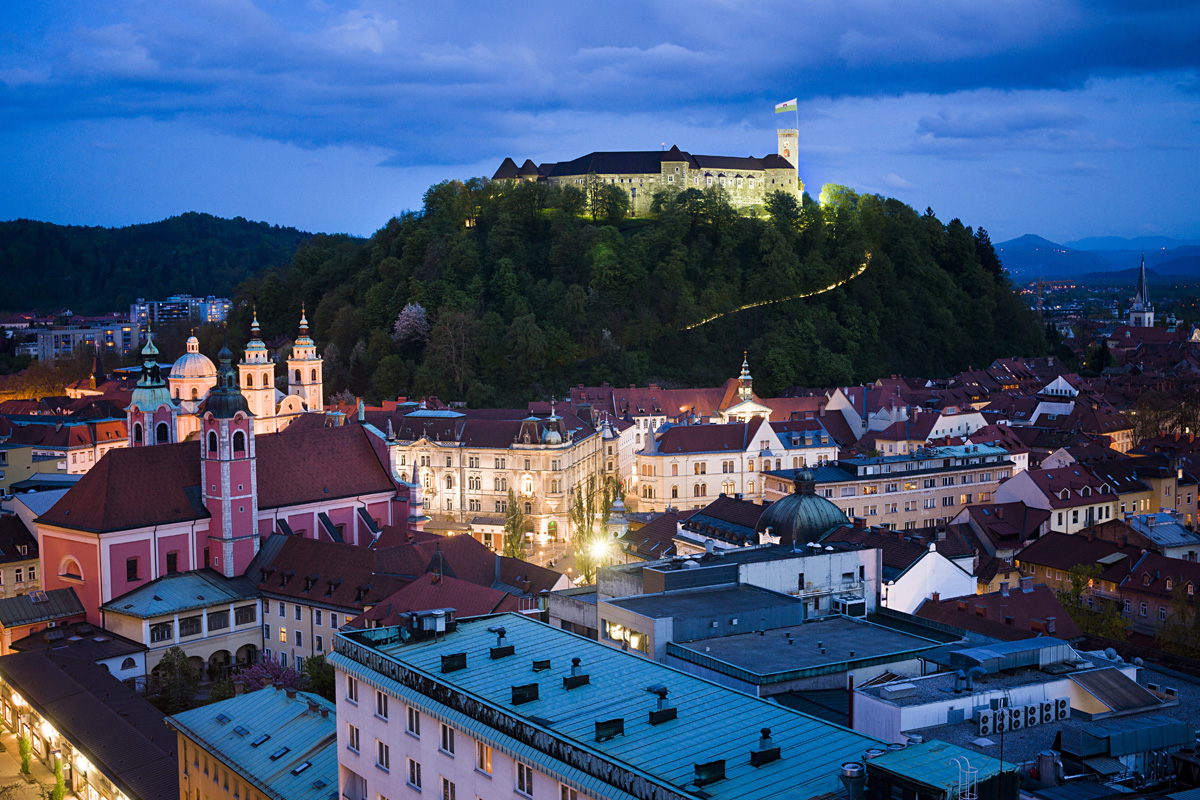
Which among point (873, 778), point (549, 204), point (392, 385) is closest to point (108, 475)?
point (873, 778)

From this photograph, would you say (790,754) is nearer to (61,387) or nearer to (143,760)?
(143,760)

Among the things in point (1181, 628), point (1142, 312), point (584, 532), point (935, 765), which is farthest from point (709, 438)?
point (1142, 312)

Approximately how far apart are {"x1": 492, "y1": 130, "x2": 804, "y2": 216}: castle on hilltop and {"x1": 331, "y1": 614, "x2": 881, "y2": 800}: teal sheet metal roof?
305 ft

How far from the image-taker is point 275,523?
147 ft

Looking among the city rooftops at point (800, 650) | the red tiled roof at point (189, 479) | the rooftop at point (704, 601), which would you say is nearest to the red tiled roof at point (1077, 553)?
the rooftop at point (704, 601)

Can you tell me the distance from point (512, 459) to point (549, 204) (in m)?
49.4

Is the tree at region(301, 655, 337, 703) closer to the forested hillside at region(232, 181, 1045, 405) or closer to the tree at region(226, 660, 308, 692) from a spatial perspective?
the tree at region(226, 660, 308, 692)

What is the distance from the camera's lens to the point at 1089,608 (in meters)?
39.9

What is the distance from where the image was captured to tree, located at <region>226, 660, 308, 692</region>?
34.9m

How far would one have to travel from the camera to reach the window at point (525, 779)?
622 inches

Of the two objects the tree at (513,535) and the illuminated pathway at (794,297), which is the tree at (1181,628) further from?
the illuminated pathway at (794,297)

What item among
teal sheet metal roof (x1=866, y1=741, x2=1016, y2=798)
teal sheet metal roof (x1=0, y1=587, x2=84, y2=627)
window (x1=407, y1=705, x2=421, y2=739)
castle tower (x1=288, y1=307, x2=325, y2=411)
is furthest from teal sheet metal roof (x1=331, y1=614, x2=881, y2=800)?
castle tower (x1=288, y1=307, x2=325, y2=411)

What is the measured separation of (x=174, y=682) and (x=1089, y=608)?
3045cm

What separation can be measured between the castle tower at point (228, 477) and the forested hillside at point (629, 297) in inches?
1814
